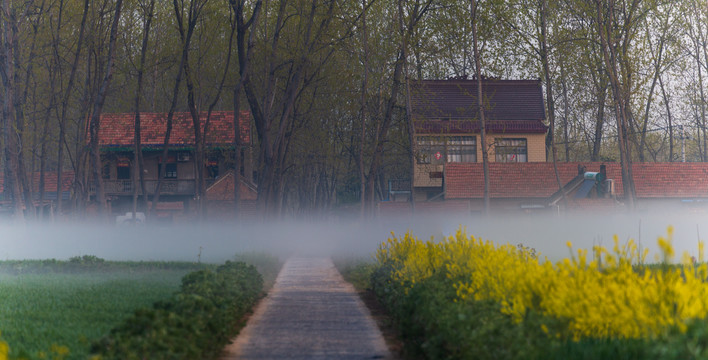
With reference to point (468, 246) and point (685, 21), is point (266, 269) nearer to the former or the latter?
point (468, 246)

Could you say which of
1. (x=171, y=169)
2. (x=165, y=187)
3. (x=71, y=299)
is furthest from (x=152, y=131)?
(x=71, y=299)

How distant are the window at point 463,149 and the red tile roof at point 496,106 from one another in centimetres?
58

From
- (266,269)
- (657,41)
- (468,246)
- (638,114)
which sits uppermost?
(657,41)

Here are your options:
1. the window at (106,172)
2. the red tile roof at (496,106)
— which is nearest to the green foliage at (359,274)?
the red tile roof at (496,106)

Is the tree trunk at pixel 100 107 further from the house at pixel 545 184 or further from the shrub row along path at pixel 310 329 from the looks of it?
the house at pixel 545 184

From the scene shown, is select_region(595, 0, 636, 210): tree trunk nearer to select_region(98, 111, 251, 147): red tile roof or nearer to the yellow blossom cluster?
the yellow blossom cluster

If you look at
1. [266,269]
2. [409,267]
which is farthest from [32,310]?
[266,269]

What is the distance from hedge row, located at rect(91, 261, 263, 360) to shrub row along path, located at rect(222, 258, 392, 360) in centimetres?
28

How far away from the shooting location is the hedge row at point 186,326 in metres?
8.52

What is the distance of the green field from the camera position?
36.3 ft

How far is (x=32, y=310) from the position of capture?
14.6 m

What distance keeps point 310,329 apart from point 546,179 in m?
34.0

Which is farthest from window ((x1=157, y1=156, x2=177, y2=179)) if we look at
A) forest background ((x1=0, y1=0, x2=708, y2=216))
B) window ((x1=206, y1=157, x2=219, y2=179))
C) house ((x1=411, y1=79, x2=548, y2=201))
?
house ((x1=411, y1=79, x2=548, y2=201))

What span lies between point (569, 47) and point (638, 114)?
38.4ft
